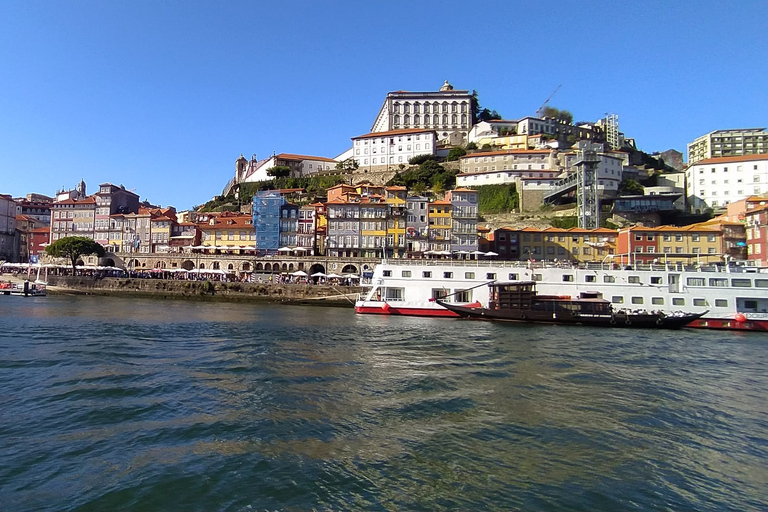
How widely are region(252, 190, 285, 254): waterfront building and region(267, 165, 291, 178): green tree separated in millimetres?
23741

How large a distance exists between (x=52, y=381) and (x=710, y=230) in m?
56.1

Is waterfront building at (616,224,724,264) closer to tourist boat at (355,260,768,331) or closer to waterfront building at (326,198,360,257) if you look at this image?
tourist boat at (355,260,768,331)

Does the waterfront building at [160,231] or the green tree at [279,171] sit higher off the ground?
the green tree at [279,171]

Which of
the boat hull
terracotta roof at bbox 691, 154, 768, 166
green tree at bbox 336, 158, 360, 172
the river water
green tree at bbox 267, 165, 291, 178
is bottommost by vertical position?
the river water

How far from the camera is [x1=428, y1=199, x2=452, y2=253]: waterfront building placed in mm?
55625

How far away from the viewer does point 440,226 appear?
184 ft

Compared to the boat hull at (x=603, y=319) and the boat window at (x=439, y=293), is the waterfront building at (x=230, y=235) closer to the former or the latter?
the boat window at (x=439, y=293)

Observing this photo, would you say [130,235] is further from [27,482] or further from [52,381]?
[27,482]

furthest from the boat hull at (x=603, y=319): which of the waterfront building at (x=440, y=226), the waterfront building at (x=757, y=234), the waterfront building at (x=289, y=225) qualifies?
the waterfront building at (x=289, y=225)

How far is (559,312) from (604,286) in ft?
15.8

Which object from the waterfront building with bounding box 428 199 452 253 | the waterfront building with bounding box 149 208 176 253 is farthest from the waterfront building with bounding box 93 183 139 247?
the waterfront building with bounding box 428 199 452 253

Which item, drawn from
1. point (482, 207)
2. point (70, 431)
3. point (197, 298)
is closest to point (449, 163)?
point (482, 207)

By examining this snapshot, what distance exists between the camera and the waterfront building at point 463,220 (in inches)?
2181

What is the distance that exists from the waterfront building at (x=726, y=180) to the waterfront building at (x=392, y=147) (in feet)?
131
